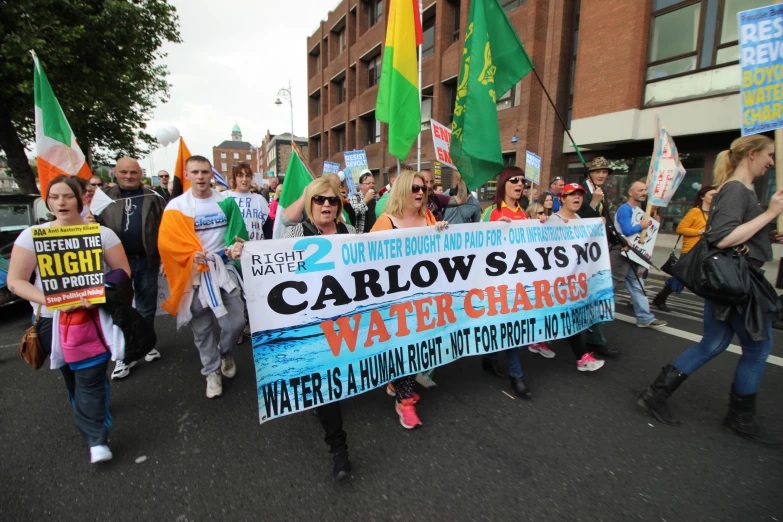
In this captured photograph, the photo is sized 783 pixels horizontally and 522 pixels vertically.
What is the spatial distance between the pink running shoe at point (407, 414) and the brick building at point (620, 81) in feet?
40.2

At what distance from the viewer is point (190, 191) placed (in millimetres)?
3246

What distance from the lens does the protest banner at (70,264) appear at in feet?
7.22

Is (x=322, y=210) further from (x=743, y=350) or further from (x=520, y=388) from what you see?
(x=743, y=350)

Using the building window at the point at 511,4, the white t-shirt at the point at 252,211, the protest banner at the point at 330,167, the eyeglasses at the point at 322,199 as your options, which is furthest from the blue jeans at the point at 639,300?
the building window at the point at 511,4

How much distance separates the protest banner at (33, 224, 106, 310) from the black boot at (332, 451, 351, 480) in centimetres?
164

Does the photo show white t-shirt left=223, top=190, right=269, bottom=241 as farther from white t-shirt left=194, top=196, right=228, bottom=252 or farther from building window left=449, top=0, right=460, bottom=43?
building window left=449, top=0, right=460, bottom=43

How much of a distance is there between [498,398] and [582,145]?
43.7ft

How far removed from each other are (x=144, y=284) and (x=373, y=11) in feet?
98.0

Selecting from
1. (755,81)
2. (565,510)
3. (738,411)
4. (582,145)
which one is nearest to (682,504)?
(565,510)

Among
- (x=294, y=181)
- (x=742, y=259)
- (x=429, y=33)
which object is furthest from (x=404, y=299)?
(x=429, y=33)

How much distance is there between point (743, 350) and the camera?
2.59 m

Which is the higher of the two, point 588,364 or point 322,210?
point 322,210

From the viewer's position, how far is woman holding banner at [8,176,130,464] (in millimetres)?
2268

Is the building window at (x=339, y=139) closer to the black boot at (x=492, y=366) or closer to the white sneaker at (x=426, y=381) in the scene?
the black boot at (x=492, y=366)
